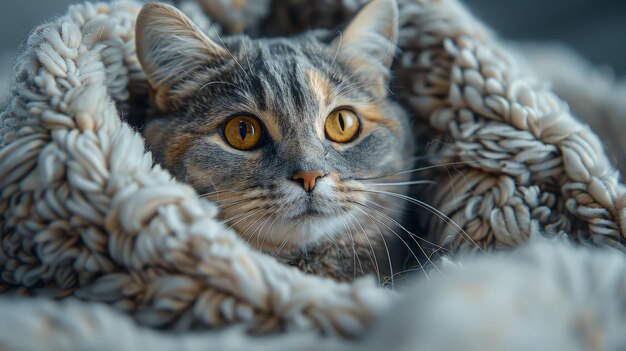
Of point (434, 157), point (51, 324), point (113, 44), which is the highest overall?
point (113, 44)

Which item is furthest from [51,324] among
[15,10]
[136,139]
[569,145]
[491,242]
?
[15,10]

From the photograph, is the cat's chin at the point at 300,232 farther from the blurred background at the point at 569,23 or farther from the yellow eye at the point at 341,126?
the blurred background at the point at 569,23

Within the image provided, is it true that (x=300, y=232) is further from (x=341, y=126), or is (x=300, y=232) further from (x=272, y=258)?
(x=341, y=126)

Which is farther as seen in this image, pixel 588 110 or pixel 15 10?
pixel 15 10

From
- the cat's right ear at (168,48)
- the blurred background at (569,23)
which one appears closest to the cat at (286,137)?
the cat's right ear at (168,48)

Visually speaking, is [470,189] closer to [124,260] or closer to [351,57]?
[351,57]

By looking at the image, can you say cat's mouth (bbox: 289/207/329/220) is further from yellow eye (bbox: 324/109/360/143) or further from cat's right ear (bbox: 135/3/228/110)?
cat's right ear (bbox: 135/3/228/110)

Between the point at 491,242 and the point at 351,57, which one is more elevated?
the point at 351,57
